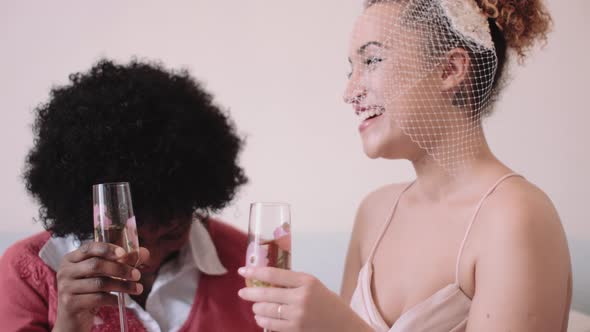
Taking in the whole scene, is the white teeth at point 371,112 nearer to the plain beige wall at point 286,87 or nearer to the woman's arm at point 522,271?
the woman's arm at point 522,271

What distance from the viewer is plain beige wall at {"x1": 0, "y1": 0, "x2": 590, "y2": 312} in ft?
9.33

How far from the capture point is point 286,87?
2955mm

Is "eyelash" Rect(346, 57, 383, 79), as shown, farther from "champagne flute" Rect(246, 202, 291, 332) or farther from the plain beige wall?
the plain beige wall

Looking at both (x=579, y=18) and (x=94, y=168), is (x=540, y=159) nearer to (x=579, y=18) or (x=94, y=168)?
(x=579, y=18)

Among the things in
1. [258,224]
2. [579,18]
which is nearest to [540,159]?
[579,18]

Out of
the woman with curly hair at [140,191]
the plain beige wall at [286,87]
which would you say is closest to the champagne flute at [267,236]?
the woman with curly hair at [140,191]

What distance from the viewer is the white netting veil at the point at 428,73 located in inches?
62.2

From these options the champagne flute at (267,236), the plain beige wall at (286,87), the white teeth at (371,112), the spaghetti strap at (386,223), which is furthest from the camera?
the plain beige wall at (286,87)

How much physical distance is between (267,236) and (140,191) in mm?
615

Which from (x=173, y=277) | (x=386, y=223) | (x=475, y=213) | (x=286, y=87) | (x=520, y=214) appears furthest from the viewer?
(x=286, y=87)

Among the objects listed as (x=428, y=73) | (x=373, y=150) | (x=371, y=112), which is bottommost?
(x=373, y=150)

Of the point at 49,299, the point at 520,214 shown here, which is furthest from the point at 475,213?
the point at 49,299

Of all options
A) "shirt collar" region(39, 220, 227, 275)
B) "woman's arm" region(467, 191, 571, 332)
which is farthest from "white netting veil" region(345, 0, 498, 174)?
"shirt collar" region(39, 220, 227, 275)

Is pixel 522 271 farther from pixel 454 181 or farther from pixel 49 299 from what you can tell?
pixel 49 299
